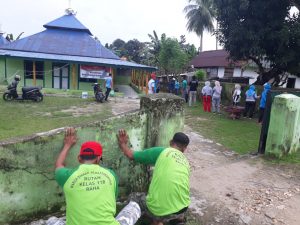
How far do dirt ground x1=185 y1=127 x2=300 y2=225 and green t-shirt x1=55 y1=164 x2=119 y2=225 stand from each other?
1.75 metres

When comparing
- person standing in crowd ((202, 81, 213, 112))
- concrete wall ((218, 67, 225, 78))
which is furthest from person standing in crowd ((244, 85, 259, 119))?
concrete wall ((218, 67, 225, 78))

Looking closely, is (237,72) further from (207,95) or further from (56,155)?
(56,155)

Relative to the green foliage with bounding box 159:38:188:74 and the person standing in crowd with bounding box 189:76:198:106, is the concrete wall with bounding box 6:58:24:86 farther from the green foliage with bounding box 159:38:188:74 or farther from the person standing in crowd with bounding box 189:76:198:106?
the green foliage with bounding box 159:38:188:74

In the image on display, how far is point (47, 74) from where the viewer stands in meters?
21.6

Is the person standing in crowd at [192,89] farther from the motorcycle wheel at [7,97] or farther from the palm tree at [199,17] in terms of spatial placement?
the palm tree at [199,17]

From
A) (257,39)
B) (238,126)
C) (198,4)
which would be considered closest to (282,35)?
(257,39)

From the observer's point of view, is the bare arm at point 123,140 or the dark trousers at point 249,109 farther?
the dark trousers at point 249,109

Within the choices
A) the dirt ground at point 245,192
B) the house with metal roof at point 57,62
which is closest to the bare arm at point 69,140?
the dirt ground at point 245,192

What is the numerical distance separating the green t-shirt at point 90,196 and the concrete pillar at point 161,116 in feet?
5.29

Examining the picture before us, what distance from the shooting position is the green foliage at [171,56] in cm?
3042

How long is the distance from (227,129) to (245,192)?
601cm

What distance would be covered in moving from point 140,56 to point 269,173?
3942cm

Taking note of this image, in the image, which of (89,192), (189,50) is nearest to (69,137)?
(89,192)

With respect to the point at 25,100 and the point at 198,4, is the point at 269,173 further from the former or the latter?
the point at 198,4
